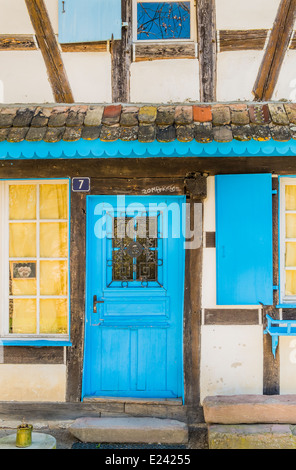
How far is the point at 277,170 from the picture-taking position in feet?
15.1

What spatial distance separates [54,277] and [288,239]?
2.72m

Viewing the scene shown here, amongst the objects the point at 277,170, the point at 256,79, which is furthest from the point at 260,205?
the point at 256,79

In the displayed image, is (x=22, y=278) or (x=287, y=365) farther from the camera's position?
(x=22, y=278)

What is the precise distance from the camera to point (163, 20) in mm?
4457

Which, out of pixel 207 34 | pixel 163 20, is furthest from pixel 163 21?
pixel 207 34

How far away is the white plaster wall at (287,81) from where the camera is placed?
436 cm

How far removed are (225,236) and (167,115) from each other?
145 cm

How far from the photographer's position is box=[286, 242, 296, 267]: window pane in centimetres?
473

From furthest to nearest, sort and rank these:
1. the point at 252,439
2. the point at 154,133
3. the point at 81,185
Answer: the point at 81,185
the point at 252,439
the point at 154,133

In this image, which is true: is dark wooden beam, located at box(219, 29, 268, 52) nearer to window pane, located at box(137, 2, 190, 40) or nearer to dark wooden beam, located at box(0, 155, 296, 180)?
window pane, located at box(137, 2, 190, 40)

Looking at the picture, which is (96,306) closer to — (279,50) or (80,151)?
(80,151)

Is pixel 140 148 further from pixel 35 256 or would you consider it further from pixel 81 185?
pixel 35 256

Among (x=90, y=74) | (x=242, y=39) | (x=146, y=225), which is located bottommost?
(x=146, y=225)

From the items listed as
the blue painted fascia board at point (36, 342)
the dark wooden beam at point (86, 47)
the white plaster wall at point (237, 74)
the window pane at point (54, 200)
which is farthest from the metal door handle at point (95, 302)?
the dark wooden beam at point (86, 47)
